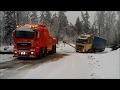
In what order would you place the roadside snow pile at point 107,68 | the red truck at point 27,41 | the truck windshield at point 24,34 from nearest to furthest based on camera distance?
the roadside snow pile at point 107,68, the red truck at point 27,41, the truck windshield at point 24,34

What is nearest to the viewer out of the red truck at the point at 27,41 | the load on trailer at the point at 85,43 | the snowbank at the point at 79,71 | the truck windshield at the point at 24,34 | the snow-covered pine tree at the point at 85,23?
the snowbank at the point at 79,71

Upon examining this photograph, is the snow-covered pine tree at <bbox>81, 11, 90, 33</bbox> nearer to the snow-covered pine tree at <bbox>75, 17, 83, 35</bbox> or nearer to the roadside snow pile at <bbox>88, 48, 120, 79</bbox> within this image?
the snow-covered pine tree at <bbox>75, 17, 83, 35</bbox>

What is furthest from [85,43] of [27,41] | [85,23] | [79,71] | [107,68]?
[85,23]

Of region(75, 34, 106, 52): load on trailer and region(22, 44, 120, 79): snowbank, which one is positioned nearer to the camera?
region(22, 44, 120, 79): snowbank

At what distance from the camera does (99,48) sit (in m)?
48.8

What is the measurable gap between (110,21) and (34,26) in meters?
80.2

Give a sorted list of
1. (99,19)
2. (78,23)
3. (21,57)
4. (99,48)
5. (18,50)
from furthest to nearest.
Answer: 1. (78,23)
2. (99,19)
3. (99,48)
4. (21,57)
5. (18,50)

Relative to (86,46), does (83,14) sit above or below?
above

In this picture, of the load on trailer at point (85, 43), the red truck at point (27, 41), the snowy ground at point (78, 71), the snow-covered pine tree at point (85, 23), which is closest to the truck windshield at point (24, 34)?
the red truck at point (27, 41)

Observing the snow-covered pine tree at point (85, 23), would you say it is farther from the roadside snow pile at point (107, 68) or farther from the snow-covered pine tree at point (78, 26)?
the roadside snow pile at point (107, 68)

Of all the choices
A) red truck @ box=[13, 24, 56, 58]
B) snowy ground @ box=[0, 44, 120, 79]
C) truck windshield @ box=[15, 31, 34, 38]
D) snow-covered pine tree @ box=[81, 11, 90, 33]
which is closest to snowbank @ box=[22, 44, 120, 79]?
snowy ground @ box=[0, 44, 120, 79]
